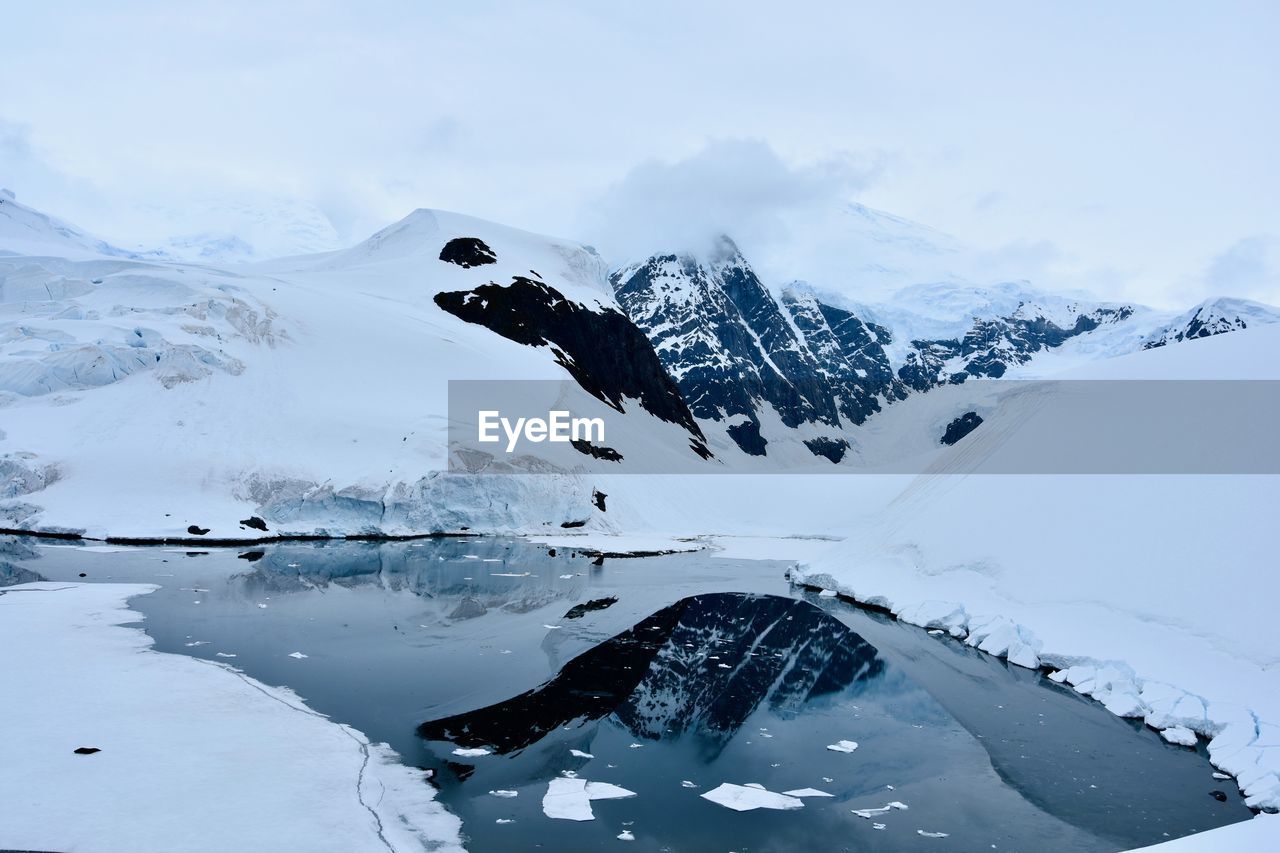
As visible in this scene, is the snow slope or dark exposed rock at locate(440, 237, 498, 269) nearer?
the snow slope

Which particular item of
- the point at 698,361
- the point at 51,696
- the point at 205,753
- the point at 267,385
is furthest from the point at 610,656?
the point at 698,361

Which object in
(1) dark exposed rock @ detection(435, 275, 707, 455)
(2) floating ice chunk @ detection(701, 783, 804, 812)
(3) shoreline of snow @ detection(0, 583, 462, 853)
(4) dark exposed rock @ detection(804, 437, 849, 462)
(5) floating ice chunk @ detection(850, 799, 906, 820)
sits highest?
(1) dark exposed rock @ detection(435, 275, 707, 455)

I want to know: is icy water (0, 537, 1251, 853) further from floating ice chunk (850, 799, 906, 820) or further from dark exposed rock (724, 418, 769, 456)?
dark exposed rock (724, 418, 769, 456)

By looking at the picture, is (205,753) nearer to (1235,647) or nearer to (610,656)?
(610,656)

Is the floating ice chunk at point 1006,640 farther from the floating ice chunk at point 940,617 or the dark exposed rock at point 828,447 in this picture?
the dark exposed rock at point 828,447

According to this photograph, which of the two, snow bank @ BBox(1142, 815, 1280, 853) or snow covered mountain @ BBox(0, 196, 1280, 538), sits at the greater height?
snow covered mountain @ BBox(0, 196, 1280, 538)

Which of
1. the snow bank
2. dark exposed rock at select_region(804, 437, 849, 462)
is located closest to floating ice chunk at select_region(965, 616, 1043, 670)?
the snow bank
